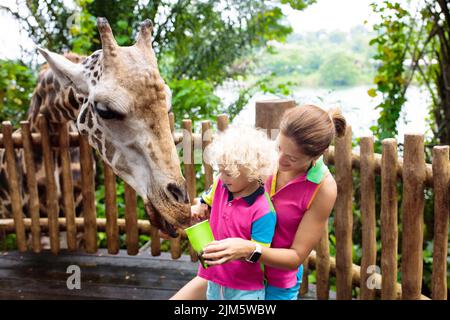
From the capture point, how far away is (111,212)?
4145mm

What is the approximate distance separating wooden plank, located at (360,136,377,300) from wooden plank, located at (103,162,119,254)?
1955 mm

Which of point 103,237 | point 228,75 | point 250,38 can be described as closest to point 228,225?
point 103,237

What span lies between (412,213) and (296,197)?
3.92ft

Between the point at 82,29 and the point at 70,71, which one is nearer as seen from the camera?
the point at 70,71

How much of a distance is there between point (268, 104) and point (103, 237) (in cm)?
271

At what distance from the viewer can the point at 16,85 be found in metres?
5.63

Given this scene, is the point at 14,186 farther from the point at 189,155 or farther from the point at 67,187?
the point at 189,155

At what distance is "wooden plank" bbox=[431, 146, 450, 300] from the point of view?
8.98ft

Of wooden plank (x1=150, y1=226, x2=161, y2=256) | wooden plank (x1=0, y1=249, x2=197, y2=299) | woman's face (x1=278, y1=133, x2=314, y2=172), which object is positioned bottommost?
wooden plank (x1=0, y1=249, x2=197, y2=299)

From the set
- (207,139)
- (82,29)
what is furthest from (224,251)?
(82,29)

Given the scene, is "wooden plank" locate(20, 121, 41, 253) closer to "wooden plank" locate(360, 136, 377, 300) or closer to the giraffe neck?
the giraffe neck

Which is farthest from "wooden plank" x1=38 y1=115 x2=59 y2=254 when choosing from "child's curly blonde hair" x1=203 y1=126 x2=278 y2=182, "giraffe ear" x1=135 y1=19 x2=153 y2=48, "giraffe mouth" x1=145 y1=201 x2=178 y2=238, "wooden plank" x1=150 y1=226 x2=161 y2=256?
"child's curly blonde hair" x1=203 y1=126 x2=278 y2=182

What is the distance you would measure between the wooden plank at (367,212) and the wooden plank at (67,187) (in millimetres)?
2227

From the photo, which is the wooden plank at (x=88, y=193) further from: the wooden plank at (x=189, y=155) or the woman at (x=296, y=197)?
the woman at (x=296, y=197)
